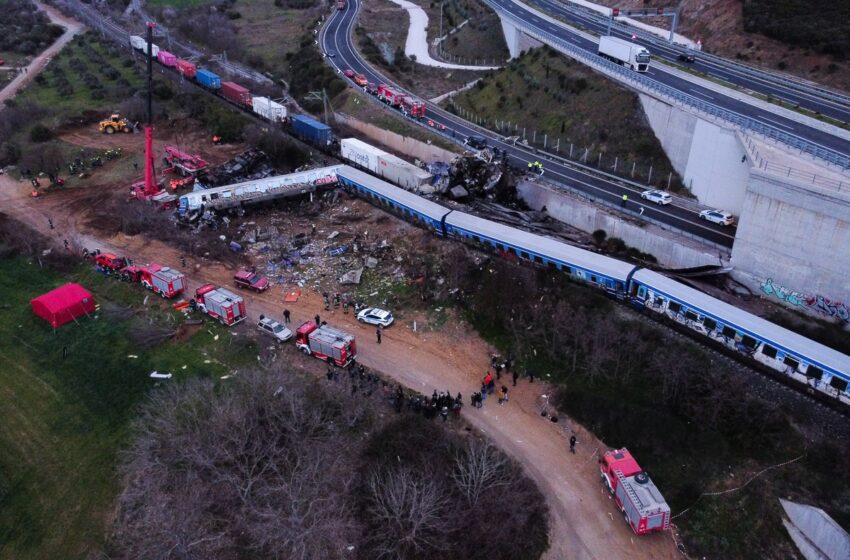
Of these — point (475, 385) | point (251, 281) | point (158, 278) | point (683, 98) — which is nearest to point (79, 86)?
point (158, 278)

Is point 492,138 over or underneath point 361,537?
over

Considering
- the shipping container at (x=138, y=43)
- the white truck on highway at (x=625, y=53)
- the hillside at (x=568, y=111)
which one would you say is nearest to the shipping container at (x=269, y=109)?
the hillside at (x=568, y=111)

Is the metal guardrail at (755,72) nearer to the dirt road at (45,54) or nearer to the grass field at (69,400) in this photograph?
the grass field at (69,400)

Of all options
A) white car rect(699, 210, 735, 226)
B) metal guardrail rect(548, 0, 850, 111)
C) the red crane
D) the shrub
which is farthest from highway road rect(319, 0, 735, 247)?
the shrub

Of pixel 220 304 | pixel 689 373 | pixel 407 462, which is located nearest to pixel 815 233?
pixel 689 373

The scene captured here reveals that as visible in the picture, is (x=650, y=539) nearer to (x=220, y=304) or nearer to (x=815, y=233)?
(x=815, y=233)

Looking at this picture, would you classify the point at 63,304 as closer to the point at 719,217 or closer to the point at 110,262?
the point at 110,262
